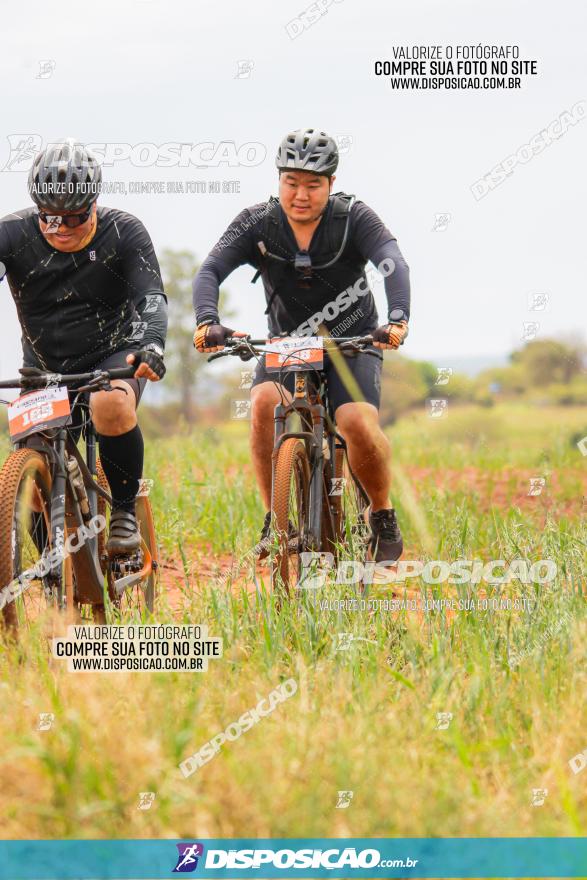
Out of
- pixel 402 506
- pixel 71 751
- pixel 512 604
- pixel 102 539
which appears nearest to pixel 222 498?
pixel 402 506

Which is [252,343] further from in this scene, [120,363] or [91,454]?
[91,454]

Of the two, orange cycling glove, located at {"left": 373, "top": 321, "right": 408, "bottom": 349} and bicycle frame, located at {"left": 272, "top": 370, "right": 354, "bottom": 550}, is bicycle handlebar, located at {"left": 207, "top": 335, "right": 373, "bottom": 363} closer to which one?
orange cycling glove, located at {"left": 373, "top": 321, "right": 408, "bottom": 349}

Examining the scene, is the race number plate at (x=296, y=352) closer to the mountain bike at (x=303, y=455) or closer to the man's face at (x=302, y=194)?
the mountain bike at (x=303, y=455)

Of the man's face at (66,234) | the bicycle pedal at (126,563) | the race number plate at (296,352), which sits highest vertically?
the man's face at (66,234)

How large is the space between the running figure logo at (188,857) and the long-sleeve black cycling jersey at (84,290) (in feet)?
7.86

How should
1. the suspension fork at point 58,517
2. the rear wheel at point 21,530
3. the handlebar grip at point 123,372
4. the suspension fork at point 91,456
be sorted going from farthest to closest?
the suspension fork at point 91,456 < the handlebar grip at point 123,372 < the suspension fork at point 58,517 < the rear wheel at point 21,530

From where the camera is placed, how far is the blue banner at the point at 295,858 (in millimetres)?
3068

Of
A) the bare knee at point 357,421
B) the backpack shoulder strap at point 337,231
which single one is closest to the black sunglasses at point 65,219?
the backpack shoulder strap at point 337,231

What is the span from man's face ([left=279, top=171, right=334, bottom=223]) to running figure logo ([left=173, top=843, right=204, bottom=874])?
346 centimetres

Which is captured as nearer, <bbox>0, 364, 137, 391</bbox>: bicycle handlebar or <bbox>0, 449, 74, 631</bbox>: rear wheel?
<bbox>0, 449, 74, 631</bbox>: rear wheel

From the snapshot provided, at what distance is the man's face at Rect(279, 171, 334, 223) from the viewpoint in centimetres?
579

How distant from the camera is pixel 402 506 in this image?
783 centimetres

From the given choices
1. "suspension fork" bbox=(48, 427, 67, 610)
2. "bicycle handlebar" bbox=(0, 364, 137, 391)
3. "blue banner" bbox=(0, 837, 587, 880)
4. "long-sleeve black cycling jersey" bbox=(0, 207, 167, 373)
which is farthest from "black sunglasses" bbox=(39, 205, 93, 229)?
"blue banner" bbox=(0, 837, 587, 880)

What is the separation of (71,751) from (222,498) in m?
4.84
